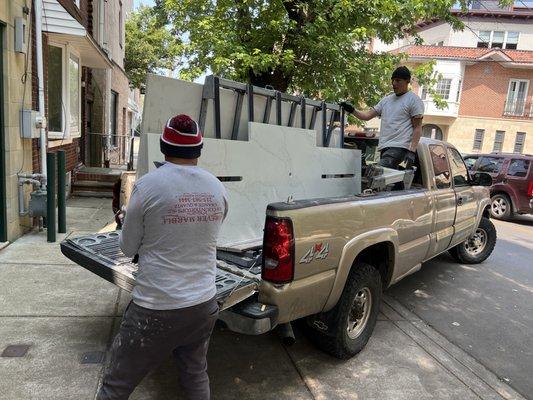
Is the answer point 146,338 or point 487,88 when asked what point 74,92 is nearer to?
point 146,338

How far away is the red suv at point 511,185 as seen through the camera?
11.5 m

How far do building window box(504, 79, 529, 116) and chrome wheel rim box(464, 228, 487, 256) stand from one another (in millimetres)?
27037

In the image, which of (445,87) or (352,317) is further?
(445,87)

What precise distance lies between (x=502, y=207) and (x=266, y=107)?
9734mm

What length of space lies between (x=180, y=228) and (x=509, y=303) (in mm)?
4747

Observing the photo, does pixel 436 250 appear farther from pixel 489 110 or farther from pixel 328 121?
pixel 489 110

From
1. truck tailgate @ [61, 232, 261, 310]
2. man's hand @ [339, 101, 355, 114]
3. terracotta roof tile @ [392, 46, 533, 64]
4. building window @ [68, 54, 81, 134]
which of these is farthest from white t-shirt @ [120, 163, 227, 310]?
terracotta roof tile @ [392, 46, 533, 64]

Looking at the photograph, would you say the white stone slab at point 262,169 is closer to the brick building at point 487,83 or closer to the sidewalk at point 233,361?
the sidewalk at point 233,361

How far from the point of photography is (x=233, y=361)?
11.5 ft

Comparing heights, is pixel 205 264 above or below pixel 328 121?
below

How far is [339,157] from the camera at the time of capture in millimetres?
5016

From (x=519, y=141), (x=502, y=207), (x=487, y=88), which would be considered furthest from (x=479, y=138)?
(x=502, y=207)

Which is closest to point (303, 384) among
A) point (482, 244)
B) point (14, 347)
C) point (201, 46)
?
point (14, 347)

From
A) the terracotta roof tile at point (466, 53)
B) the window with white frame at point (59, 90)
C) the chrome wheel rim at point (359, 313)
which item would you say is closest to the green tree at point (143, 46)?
the terracotta roof tile at point (466, 53)
